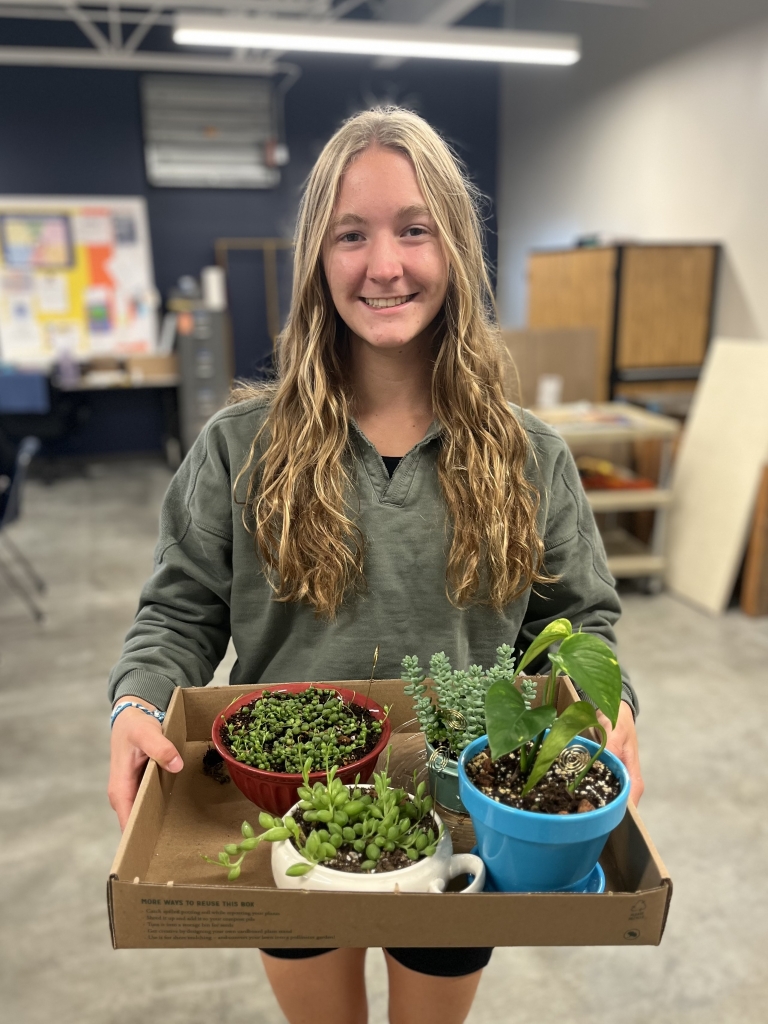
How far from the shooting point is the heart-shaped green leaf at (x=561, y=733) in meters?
0.69

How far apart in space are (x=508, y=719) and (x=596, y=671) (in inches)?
3.4

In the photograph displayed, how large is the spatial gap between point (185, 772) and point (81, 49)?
7527mm

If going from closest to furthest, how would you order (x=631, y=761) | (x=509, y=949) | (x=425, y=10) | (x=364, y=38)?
(x=631, y=761), (x=509, y=949), (x=364, y=38), (x=425, y=10)

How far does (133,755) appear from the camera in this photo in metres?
0.88

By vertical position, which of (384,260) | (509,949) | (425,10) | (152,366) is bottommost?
(509,949)

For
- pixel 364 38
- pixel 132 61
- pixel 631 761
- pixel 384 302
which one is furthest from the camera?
pixel 132 61

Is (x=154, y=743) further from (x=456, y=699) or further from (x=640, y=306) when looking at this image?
(x=640, y=306)

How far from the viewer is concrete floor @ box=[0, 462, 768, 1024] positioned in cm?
177

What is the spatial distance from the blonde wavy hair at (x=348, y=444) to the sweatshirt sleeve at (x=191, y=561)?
0.05 meters

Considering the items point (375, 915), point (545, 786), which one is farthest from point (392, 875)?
point (545, 786)

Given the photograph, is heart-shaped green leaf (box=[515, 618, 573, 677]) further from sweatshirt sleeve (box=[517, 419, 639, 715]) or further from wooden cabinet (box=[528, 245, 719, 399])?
wooden cabinet (box=[528, 245, 719, 399])

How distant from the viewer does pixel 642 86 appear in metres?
5.62

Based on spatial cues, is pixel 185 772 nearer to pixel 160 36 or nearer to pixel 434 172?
pixel 434 172

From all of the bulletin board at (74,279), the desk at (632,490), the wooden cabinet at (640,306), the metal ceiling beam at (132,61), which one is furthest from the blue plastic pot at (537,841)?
the metal ceiling beam at (132,61)
